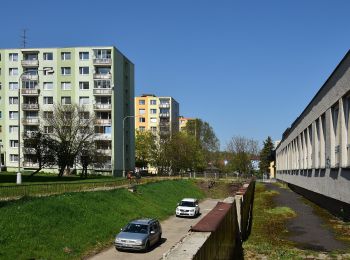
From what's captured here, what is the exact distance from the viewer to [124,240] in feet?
83.1

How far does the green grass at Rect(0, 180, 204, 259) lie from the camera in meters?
22.3

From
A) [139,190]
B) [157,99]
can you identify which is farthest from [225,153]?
[139,190]

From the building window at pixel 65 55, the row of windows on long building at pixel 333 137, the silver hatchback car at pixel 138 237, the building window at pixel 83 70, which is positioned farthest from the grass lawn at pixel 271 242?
→ the building window at pixel 65 55

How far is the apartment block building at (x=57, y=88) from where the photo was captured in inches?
3359

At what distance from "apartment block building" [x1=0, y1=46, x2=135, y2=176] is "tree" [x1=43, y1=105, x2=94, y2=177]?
10026 mm

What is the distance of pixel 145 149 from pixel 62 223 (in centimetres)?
8936

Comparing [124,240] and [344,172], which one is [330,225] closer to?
[344,172]

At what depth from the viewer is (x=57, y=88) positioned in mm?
86312

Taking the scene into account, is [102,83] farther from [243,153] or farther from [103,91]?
[243,153]

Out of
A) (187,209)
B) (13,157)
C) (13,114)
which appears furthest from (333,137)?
(13,114)

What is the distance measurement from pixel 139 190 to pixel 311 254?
1459 inches

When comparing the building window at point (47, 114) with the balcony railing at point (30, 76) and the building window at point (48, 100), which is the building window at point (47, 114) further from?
the balcony railing at point (30, 76)

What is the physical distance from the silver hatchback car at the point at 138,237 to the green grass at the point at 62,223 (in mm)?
1653

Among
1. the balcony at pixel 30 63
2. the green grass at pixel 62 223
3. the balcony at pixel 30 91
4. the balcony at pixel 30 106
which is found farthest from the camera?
the balcony at pixel 30 91
